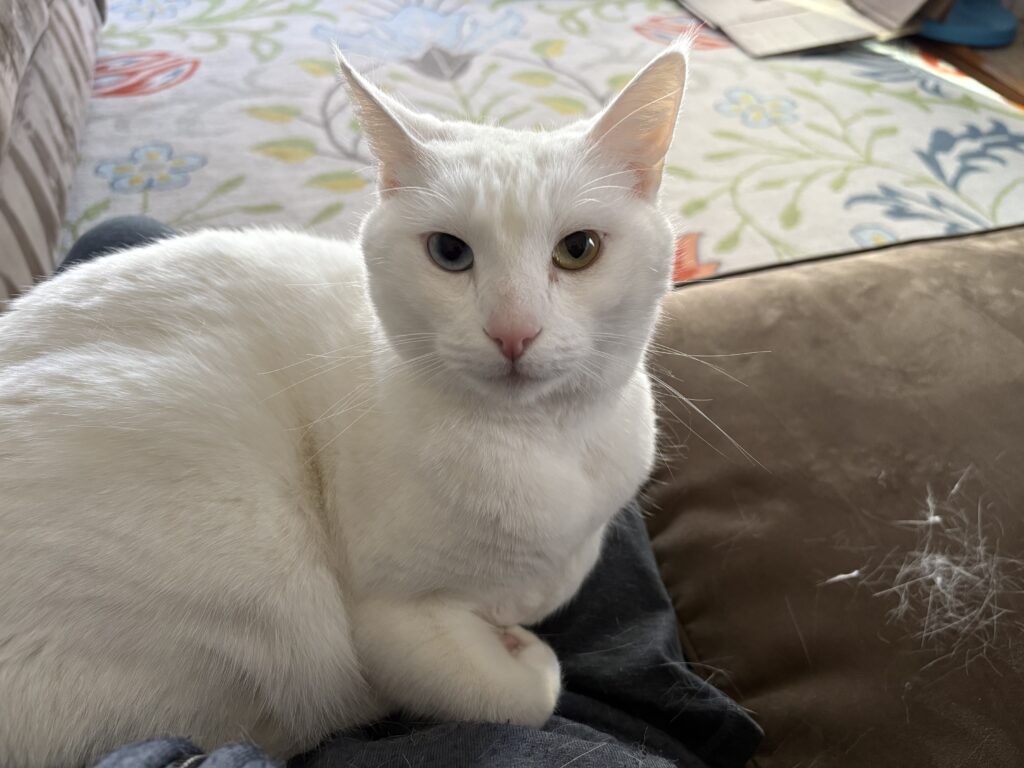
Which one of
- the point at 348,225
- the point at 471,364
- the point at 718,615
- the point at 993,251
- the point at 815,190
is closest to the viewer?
the point at 471,364

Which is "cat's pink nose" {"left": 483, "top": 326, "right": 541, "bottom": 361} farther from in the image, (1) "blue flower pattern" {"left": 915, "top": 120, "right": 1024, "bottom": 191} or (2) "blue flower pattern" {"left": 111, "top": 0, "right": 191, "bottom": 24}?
(2) "blue flower pattern" {"left": 111, "top": 0, "right": 191, "bottom": 24}

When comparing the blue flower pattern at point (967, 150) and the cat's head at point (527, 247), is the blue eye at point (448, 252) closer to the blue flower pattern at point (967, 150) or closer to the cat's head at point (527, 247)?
the cat's head at point (527, 247)

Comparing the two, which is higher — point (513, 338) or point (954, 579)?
point (513, 338)

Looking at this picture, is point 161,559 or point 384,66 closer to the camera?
point 161,559

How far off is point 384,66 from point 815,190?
1.28 m

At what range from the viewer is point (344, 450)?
78 cm

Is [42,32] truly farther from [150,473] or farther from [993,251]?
[993,251]

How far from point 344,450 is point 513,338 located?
0.86 feet

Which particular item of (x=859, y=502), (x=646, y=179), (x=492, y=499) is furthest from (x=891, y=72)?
(x=492, y=499)

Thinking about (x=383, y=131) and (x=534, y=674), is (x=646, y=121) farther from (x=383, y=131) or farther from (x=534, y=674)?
(x=534, y=674)

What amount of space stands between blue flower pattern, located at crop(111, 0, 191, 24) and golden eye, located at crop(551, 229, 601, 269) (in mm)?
2446

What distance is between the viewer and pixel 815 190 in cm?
186

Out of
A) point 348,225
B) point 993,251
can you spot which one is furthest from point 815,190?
point 348,225

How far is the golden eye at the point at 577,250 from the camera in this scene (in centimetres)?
68
